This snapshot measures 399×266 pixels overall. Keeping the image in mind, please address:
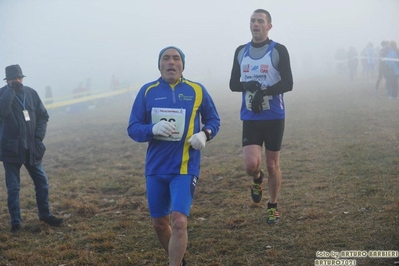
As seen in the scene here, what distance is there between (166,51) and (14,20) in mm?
77063

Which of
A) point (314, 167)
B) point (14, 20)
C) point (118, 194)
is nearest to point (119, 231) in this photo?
point (118, 194)

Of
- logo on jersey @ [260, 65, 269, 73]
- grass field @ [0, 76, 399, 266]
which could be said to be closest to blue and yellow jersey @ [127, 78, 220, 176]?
grass field @ [0, 76, 399, 266]

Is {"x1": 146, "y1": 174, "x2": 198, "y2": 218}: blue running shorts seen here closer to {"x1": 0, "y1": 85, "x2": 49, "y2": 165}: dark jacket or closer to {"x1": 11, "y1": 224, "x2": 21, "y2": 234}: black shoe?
{"x1": 0, "y1": 85, "x2": 49, "y2": 165}: dark jacket

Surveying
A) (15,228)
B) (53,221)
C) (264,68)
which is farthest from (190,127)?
(15,228)

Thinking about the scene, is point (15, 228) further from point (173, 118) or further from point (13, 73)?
point (173, 118)

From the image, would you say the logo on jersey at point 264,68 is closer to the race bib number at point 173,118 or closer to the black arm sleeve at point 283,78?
the black arm sleeve at point 283,78

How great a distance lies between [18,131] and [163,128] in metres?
3.28

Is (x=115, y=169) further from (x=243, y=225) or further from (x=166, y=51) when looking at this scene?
(x=166, y=51)

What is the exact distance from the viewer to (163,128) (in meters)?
4.17

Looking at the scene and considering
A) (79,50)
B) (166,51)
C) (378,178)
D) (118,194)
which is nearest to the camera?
(166,51)

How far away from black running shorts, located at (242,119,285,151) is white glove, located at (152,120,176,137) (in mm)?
1895

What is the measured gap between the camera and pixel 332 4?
97.4 metres

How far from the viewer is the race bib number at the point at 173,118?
4344 mm

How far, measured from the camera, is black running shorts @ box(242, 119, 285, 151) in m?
5.87
